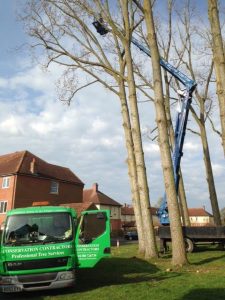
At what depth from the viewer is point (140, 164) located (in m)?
15.5

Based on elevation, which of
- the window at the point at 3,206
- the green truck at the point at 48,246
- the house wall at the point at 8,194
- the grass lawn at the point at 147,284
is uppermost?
the house wall at the point at 8,194

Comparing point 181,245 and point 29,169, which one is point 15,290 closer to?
point 181,245

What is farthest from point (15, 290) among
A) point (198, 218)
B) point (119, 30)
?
point (198, 218)

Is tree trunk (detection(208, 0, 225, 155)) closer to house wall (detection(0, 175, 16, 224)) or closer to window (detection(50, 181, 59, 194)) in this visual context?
house wall (detection(0, 175, 16, 224))

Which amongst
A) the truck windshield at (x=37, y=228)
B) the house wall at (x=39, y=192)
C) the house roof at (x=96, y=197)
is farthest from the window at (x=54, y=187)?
the truck windshield at (x=37, y=228)

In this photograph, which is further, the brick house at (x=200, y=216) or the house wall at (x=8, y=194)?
the brick house at (x=200, y=216)

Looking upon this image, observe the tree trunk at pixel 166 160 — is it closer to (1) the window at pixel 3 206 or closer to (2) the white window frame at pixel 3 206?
(2) the white window frame at pixel 3 206

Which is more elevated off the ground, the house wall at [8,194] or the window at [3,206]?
the house wall at [8,194]

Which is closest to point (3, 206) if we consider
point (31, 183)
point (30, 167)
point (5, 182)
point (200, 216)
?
point (5, 182)

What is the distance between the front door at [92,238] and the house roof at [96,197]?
5071 centimetres

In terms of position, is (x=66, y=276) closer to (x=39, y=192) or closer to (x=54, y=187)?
(x=39, y=192)

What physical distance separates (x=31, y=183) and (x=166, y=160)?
31.2 meters

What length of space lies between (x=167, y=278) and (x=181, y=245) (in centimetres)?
211

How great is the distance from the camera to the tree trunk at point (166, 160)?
12.3 meters
